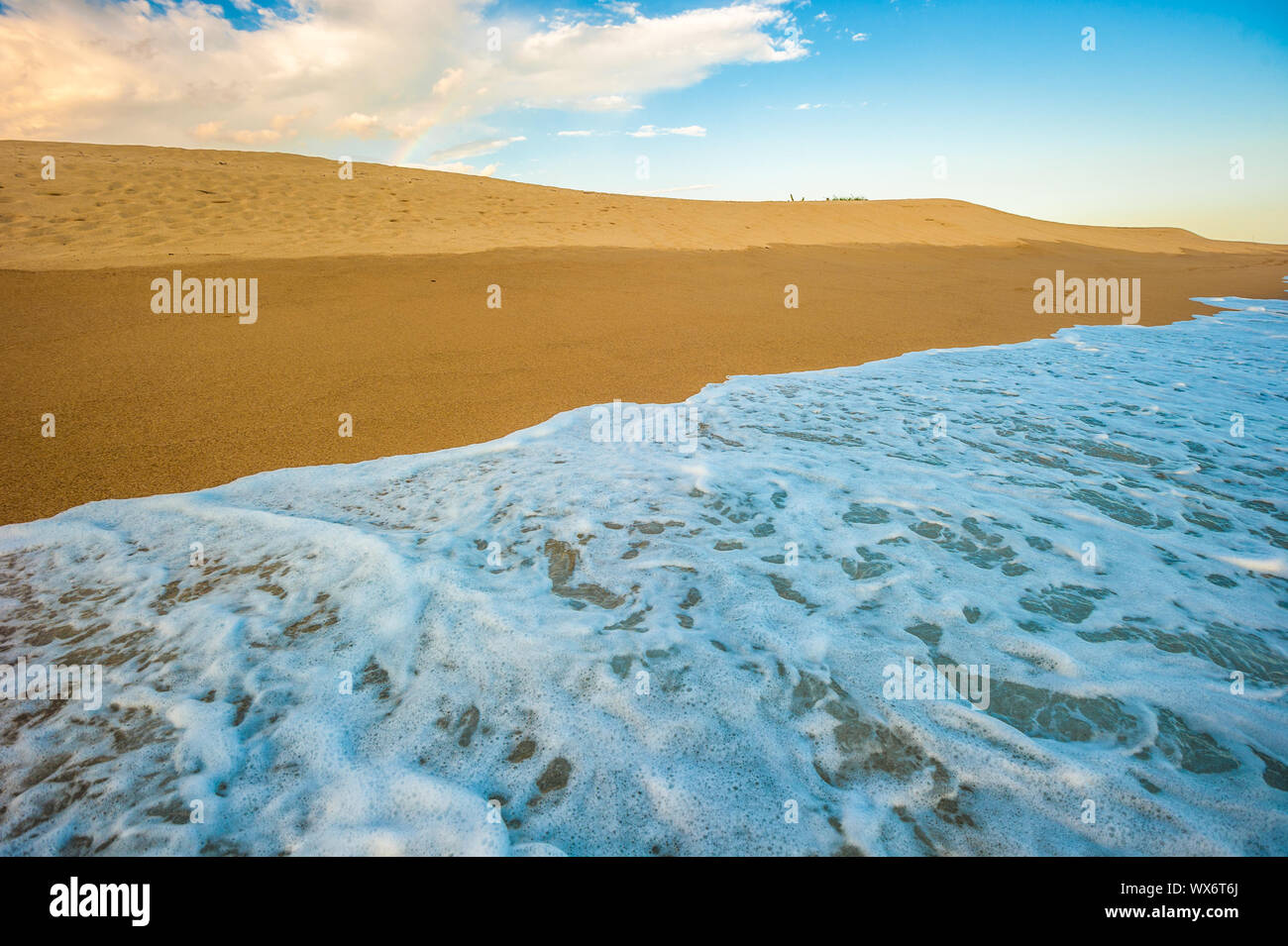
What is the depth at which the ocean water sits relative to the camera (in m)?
1.64

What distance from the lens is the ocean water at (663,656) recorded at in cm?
164

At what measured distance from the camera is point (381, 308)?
23.4 ft

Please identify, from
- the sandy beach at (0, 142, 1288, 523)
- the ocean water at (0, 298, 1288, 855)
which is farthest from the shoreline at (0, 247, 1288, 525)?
the ocean water at (0, 298, 1288, 855)

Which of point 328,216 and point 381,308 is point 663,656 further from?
point 328,216

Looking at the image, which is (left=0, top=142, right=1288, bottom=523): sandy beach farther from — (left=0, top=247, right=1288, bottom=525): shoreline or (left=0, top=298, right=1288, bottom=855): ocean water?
(left=0, top=298, right=1288, bottom=855): ocean water

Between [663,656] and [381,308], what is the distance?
646 centimetres

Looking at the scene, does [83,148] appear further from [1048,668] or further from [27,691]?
[1048,668]

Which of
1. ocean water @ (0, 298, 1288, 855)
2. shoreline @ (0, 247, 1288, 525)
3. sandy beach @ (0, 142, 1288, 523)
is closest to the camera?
ocean water @ (0, 298, 1288, 855)

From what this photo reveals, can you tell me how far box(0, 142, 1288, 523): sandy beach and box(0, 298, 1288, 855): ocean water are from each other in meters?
0.80

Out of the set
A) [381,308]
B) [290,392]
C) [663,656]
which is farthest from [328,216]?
[663,656]

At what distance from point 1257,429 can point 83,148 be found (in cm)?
2538

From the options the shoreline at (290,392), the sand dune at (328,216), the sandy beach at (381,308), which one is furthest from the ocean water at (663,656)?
the sand dune at (328,216)

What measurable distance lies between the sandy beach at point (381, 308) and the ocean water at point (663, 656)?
80 centimetres
